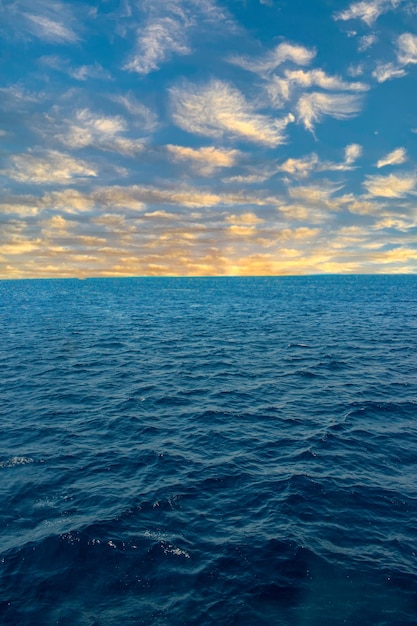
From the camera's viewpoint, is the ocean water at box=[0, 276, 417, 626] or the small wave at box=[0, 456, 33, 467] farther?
the small wave at box=[0, 456, 33, 467]

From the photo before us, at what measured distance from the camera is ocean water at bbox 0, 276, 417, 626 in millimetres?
14297

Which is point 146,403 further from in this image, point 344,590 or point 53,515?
point 344,590

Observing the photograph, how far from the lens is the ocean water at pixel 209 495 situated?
14297mm

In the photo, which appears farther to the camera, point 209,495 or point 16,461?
point 16,461

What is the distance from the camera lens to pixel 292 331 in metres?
71.2

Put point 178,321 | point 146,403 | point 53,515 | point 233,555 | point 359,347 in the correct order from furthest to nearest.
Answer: point 178,321, point 359,347, point 146,403, point 53,515, point 233,555

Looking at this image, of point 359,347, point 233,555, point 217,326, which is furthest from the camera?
point 217,326

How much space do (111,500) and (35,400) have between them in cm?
1939

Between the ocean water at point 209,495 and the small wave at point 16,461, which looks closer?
the ocean water at point 209,495

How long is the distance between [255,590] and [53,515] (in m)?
11.2

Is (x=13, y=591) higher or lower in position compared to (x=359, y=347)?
lower

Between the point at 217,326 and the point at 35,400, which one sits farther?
the point at 217,326

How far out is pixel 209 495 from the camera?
809 inches

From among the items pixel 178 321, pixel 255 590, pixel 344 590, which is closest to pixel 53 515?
pixel 255 590
